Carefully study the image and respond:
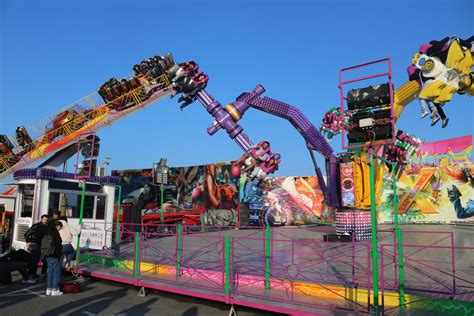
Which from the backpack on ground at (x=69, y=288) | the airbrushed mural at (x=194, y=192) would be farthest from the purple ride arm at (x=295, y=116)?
the airbrushed mural at (x=194, y=192)

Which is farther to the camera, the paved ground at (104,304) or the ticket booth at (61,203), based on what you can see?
the ticket booth at (61,203)

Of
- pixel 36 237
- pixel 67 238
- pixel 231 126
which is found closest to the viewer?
pixel 36 237

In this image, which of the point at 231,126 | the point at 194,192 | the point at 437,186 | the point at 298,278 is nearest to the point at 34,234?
the point at 298,278

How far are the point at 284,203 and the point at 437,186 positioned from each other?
952 cm

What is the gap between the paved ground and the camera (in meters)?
7.23

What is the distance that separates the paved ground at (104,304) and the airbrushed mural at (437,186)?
20.0 m

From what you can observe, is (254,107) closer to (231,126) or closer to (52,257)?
(231,126)

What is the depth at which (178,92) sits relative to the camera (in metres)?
14.5

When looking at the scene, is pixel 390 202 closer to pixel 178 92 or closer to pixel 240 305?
pixel 178 92

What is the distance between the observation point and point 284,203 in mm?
26828

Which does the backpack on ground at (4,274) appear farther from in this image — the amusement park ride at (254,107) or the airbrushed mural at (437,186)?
the airbrushed mural at (437,186)

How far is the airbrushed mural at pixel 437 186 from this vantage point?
2289cm

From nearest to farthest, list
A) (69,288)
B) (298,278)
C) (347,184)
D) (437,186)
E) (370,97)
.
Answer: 1. (370,97)
2. (298,278)
3. (69,288)
4. (347,184)
5. (437,186)

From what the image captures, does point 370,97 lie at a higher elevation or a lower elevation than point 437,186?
higher
